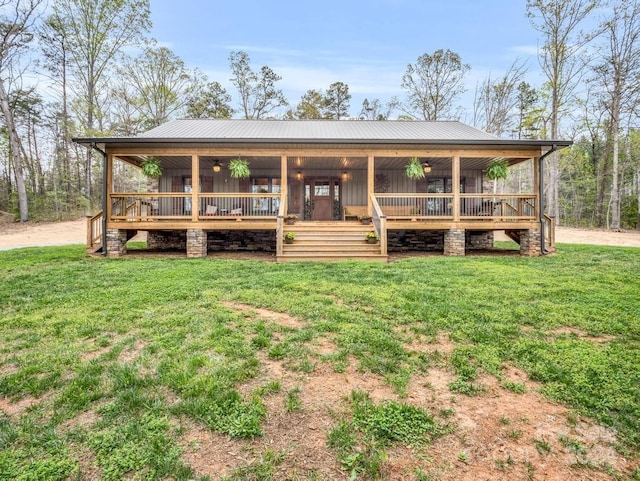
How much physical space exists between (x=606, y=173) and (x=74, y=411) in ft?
93.7

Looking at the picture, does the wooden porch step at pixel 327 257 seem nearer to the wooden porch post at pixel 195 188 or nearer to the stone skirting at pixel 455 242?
the stone skirting at pixel 455 242

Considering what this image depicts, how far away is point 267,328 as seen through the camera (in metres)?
3.72

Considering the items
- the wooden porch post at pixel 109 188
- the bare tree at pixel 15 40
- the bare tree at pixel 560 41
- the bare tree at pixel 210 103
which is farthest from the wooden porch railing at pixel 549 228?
the bare tree at pixel 15 40

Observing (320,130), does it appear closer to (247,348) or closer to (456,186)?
(456,186)

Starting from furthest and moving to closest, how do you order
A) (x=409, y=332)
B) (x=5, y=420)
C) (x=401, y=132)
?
(x=401, y=132), (x=409, y=332), (x=5, y=420)

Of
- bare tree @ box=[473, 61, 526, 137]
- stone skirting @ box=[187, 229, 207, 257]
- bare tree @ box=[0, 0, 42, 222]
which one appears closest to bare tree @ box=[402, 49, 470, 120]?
bare tree @ box=[473, 61, 526, 137]

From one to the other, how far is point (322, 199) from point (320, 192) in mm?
319

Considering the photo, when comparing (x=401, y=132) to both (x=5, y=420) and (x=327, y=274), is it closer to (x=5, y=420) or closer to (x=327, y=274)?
(x=327, y=274)

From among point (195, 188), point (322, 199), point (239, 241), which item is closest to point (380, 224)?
point (322, 199)

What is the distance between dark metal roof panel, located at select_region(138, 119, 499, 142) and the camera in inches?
454

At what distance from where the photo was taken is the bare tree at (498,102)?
23.3 metres

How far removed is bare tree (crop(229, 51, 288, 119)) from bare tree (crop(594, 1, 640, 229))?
20.8 m

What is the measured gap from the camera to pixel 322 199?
44.3ft

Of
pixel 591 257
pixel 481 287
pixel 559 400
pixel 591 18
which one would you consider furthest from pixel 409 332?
pixel 591 18
